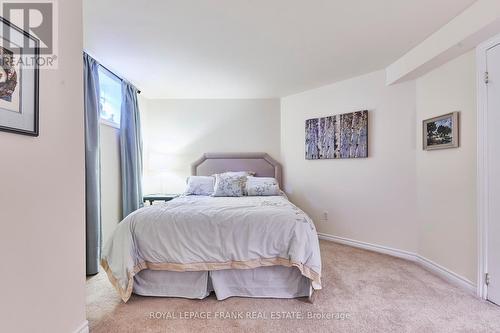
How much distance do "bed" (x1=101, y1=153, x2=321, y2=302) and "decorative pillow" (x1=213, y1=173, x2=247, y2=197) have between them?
1301mm

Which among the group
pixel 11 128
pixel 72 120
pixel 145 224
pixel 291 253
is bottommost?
pixel 291 253

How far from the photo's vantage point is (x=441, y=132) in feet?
8.34

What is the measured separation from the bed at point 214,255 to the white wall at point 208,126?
2355 mm

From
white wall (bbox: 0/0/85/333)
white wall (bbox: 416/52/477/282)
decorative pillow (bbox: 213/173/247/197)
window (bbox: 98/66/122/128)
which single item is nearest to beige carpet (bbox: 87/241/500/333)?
white wall (bbox: 416/52/477/282)

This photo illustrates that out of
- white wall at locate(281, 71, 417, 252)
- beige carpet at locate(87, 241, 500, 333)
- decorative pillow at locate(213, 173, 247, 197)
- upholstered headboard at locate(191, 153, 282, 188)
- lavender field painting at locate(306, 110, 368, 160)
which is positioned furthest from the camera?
upholstered headboard at locate(191, 153, 282, 188)

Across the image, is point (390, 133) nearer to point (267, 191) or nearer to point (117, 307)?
point (267, 191)

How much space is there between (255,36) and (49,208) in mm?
2092

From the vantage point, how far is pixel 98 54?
271 cm

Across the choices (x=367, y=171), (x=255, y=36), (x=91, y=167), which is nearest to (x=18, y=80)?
(x=91, y=167)

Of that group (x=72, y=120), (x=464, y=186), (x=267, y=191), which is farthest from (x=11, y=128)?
(x=464, y=186)

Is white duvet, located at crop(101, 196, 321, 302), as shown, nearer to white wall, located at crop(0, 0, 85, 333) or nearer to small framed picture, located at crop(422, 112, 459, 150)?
white wall, located at crop(0, 0, 85, 333)

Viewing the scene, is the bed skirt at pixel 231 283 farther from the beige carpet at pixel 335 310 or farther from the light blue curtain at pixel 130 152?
the light blue curtain at pixel 130 152

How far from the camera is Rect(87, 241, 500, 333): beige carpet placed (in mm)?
1738

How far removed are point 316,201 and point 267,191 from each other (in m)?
0.91
